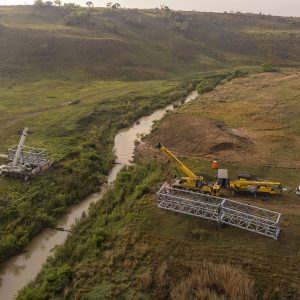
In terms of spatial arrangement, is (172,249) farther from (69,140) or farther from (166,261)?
(69,140)

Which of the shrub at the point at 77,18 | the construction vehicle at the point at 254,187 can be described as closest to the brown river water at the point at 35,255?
the construction vehicle at the point at 254,187

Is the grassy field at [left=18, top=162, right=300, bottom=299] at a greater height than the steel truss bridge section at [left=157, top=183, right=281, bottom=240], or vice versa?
the steel truss bridge section at [left=157, top=183, right=281, bottom=240]

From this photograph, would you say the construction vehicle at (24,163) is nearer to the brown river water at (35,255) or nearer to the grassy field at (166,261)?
the brown river water at (35,255)

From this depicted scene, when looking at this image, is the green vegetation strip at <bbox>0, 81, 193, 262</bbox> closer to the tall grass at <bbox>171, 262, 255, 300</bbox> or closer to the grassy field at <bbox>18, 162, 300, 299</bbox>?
the grassy field at <bbox>18, 162, 300, 299</bbox>

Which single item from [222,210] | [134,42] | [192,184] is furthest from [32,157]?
[134,42]

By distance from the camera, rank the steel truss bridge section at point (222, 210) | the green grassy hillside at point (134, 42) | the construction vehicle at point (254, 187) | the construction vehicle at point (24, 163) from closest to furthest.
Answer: the steel truss bridge section at point (222, 210)
the construction vehicle at point (254, 187)
the construction vehicle at point (24, 163)
the green grassy hillside at point (134, 42)

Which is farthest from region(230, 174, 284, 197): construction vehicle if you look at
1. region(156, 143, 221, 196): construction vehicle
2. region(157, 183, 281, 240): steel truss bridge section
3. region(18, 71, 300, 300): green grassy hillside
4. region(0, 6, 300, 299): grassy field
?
region(157, 183, 281, 240): steel truss bridge section
